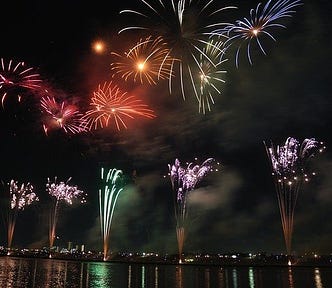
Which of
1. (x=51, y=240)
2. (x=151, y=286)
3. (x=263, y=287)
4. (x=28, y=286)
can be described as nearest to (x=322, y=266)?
(x=51, y=240)

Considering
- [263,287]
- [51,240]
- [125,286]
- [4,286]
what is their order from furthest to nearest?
[51,240]
[263,287]
[125,286]
[4,286]

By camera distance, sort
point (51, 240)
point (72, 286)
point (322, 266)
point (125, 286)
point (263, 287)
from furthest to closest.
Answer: point (322, 266), point (51, 240), point (263, 287), point (125, 286), point (72, 286)

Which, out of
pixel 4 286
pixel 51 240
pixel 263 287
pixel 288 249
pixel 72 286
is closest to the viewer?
pixel 4 286

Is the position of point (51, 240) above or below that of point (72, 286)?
above

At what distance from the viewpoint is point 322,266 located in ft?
404

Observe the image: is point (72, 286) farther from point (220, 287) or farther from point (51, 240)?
point (51, 240)

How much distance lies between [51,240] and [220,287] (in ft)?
168

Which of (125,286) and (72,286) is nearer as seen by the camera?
(72,286)

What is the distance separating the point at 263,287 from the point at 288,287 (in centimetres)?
265

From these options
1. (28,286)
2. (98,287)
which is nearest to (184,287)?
(98,287)

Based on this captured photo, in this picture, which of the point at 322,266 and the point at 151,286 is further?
the point at 322,266

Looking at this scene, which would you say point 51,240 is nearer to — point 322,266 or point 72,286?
point 72,286

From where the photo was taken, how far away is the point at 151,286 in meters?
36.0

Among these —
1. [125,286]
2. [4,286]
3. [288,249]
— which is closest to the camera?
[4,286]
